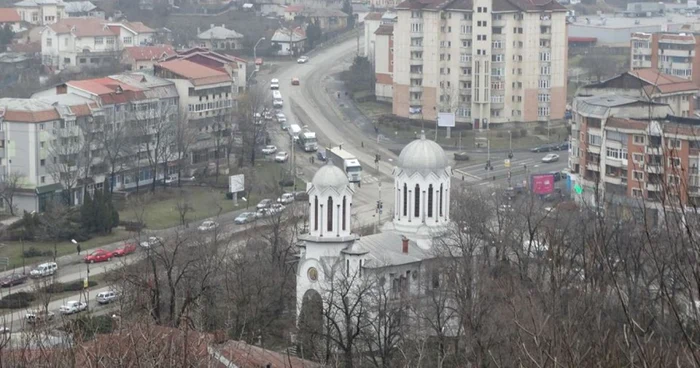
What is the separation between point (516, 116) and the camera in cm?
3338

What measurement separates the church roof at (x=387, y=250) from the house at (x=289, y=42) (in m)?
24.3

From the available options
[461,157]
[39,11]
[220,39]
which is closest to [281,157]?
[461,157]

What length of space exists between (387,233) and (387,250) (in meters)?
0.52

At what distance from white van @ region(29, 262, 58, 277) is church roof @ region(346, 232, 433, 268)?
4568mm

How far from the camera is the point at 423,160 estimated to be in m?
19.0

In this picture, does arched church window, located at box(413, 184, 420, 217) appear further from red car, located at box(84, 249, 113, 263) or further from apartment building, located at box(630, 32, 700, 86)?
apartment building, located at box(630, 32, 700, 86)

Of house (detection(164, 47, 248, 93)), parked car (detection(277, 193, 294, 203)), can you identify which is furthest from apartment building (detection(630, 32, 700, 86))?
parked car (detection(277, 193, 294, 203))

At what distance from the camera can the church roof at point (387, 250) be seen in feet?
59.3

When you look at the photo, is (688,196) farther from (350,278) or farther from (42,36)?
(42,36)

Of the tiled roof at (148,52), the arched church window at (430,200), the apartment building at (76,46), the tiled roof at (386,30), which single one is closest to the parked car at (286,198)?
the arched church window at (430,200)

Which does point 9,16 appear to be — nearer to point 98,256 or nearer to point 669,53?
point 669,53

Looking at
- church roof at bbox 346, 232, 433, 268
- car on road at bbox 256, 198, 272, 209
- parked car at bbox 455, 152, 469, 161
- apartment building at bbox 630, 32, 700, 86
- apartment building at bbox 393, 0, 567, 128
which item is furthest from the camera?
apartment building at bbox 630, 32, 700, 86

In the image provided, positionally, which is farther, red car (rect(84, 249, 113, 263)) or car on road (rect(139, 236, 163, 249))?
red car (rect(84, 249, 113, 263))

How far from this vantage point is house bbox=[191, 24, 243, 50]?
43.2 metres
